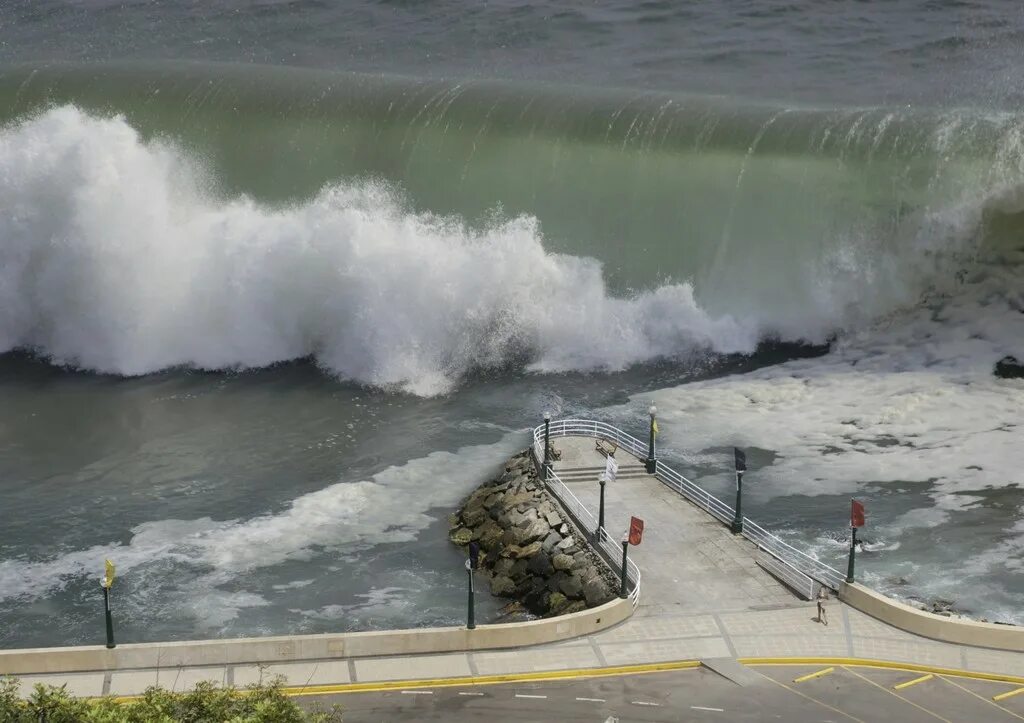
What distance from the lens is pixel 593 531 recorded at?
37094 mm

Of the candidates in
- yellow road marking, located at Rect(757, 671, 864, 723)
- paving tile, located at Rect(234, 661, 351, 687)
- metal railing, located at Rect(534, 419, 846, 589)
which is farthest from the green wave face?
paving tile, located at Rect(234, 661, 351, 687)

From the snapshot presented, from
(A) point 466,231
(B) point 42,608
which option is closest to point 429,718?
(B) point 42,608

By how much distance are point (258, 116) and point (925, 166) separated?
24980 mm

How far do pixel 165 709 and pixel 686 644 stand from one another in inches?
487

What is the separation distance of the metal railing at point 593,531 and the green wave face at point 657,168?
16.6 meters

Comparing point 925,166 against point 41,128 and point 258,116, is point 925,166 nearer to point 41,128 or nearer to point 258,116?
point 258,116

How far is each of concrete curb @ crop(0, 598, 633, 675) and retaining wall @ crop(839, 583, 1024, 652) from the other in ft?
20.7

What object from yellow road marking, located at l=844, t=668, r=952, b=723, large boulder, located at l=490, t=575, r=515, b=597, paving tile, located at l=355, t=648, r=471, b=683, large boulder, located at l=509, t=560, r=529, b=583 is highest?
paving tile, located at l=355, t=648, r=471, b=683

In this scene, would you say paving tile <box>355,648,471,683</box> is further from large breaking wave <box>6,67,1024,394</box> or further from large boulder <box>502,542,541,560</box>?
large breaking wave <box>6,67,1024,394</box>

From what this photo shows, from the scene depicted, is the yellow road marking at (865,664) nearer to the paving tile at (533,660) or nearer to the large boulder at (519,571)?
the paving tile at (533,660)

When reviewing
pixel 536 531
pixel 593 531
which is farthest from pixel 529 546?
pixel 593 531

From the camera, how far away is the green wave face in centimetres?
5356

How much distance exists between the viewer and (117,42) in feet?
231

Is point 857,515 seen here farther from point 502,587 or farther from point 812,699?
point 502,587
